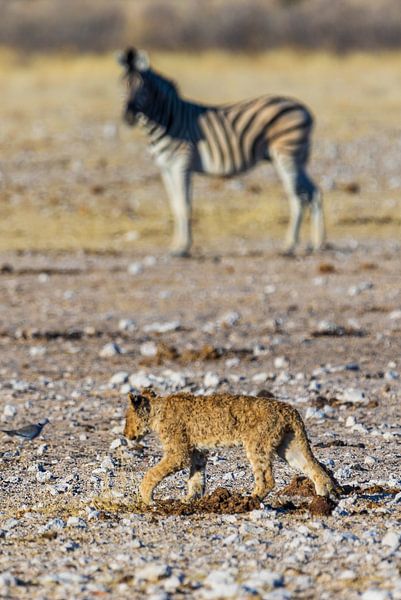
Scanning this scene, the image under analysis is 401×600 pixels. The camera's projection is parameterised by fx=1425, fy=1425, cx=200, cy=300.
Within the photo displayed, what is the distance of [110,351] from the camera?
39.0 feet

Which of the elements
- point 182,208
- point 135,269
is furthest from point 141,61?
point 135,269

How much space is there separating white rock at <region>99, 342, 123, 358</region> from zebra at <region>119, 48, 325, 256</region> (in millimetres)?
6789

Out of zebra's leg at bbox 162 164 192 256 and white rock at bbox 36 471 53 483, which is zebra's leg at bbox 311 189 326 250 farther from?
Answer: white rock at bbox 36 471 53 483

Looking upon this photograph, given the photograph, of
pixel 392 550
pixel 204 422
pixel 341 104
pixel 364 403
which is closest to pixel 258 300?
pixel 364 403

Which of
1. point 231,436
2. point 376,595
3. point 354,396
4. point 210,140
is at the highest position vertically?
point 210,140

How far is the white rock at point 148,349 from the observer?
39.1 ft

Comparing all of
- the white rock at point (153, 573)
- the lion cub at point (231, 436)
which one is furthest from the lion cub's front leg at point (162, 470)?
the white rock at point (153, 573)

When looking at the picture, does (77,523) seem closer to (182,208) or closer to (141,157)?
(182,208)

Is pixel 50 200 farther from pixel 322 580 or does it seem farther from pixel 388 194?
pixel 322 580

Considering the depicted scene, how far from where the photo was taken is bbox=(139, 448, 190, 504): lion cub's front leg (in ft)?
22.4

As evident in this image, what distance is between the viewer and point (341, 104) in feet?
109

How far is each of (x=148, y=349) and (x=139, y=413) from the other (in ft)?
16.1

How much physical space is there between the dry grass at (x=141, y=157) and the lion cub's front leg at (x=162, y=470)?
13.2m

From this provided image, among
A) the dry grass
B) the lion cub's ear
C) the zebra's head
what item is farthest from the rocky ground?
the dry grass
